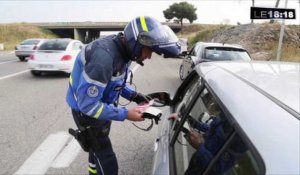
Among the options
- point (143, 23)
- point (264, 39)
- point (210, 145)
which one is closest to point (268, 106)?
point (210, 145)

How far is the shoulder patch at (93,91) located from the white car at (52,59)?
11846 millimetres

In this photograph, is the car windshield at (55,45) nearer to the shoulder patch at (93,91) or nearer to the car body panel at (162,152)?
the car body panel at (162,152)

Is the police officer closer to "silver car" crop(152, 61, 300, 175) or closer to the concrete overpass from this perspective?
"silver car" crop(152, 61, 300, 175)

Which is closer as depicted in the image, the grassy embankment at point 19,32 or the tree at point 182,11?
the grassy embankment at point 19,32

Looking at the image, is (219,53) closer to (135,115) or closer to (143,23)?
(143,23)

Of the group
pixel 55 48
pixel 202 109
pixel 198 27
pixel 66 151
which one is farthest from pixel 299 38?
pixel 198 27

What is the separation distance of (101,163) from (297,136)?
2.05 m

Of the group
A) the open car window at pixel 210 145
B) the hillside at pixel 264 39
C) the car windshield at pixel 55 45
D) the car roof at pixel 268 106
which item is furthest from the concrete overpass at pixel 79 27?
the car roof at pixel 268 106

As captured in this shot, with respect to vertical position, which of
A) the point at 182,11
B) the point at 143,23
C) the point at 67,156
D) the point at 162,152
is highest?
the point at 182,11

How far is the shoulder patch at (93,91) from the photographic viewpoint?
2520mm

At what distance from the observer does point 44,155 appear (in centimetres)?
507

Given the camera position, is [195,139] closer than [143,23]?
Yes

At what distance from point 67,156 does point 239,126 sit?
3961 millimetres

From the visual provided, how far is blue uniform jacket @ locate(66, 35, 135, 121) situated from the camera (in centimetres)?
252
